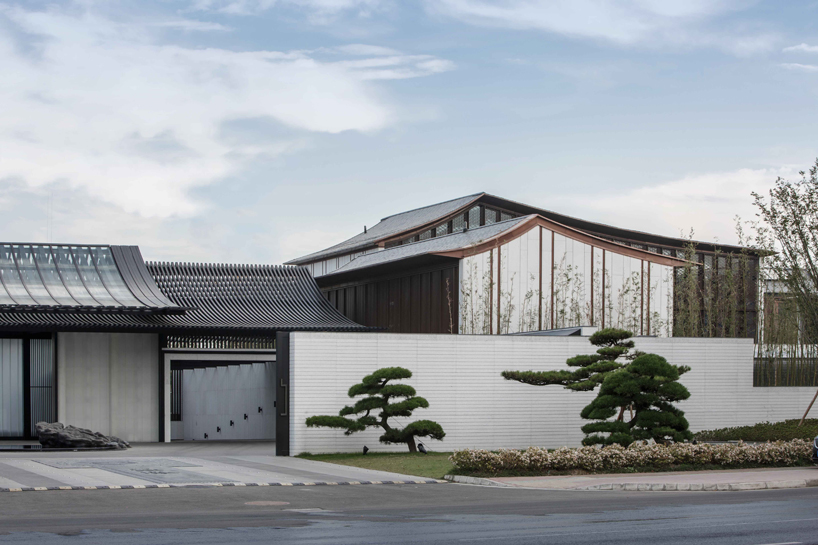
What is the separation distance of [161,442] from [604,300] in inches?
610

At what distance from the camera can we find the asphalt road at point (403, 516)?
9727 millimetres

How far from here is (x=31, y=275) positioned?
2888cm

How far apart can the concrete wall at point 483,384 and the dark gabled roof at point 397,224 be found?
20000 mm

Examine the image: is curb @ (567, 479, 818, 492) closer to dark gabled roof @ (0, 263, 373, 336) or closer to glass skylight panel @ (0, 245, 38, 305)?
dark gabled roof @ (0, 263, 373, 336)

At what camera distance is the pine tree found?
67.5 ft

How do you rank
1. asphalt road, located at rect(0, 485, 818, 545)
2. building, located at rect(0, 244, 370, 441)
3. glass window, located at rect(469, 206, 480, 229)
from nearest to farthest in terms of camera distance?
1. asphalt road, located at rect(0, 485, 818, 545)
2. building, located at rect(0, 244, 370, 441)
3. glass window, located at rect(469, 206, 480, 229)

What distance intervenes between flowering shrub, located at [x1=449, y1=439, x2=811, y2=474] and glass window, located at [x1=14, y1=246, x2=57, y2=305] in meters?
15.3

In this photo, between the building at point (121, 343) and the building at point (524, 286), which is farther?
the building at point (524, 286)

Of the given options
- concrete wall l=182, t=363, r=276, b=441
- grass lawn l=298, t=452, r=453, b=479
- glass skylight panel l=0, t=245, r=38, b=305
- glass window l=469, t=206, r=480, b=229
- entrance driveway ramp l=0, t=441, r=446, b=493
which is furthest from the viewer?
glass window l=469, t=206, r=480, b=229

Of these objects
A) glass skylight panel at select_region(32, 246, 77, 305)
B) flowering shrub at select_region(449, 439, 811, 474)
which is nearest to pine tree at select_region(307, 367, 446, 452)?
flowering shrub at select_region(449, 439, 811, 474)

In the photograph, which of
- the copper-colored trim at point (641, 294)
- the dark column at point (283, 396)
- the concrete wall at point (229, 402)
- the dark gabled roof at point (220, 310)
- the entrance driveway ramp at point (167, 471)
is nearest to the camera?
the entrance driveway ramp at point (167, 471)

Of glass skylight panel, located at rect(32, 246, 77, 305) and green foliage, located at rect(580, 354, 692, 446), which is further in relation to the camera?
glass skylight panel, located at rect(32, 246, 77, 305)

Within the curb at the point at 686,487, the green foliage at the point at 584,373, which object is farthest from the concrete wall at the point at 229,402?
the curb at the point at 686,487

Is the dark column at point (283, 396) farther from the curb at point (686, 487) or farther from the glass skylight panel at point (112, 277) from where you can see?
the curb at point (686, 487)
